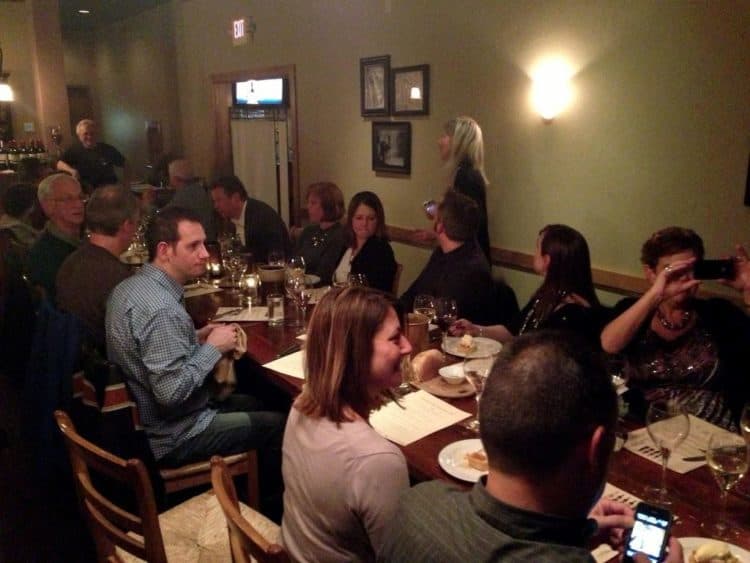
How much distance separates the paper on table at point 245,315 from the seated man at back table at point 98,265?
438mm

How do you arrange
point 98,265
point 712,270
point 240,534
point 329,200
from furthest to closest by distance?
1. point 329,200
2. point 98,265
3. point 712,270
4. point 240,534

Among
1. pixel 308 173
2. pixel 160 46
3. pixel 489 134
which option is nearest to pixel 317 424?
pixel 489 134

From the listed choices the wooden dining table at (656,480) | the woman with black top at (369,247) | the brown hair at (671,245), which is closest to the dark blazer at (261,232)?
the woman with black top at (369,247)

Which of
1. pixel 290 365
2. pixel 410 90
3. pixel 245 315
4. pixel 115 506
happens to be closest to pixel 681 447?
pixel 290 365

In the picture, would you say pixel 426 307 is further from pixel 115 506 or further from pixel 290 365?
pixel 115 506

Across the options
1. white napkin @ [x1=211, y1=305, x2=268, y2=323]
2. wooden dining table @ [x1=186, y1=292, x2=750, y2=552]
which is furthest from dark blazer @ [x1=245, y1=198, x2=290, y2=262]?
wooden dining table @ [x1=186, y1=292, x2=750, y2=552]

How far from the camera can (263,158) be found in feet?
23.6

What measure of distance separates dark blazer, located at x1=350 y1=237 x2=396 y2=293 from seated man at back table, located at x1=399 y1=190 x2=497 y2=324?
600 mm

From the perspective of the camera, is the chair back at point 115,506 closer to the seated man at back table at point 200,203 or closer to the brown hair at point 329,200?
the brown hair at point 329,200

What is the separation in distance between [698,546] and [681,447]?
43 cm

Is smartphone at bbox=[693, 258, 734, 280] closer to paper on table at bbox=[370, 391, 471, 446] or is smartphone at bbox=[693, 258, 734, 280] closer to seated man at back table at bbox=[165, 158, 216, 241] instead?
paper on table at bbox=[370, 391, 471, 446]

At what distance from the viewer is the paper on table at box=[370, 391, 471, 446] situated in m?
1.74

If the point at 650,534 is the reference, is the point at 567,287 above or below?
above

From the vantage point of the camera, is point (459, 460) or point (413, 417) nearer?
point (459, 460)
